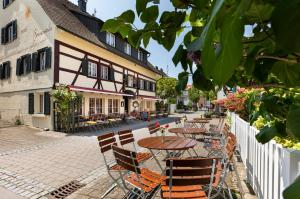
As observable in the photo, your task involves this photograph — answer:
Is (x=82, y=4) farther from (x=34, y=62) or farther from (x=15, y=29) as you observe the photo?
(x=34, y=62)

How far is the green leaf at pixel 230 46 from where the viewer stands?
1.14 ft

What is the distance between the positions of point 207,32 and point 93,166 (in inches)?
267

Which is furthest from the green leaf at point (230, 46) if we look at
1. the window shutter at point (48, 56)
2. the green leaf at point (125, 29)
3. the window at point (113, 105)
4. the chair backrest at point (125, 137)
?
the window at point (113, 105)

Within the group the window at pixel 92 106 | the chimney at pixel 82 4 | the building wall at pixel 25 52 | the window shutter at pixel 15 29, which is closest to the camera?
the building wall at pixel 25 52

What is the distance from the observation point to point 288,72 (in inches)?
32.3

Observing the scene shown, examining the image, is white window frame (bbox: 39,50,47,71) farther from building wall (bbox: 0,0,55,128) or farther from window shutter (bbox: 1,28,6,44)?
window shutter (bbox: 1,28,6,44)

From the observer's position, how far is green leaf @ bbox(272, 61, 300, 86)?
2.65 ft

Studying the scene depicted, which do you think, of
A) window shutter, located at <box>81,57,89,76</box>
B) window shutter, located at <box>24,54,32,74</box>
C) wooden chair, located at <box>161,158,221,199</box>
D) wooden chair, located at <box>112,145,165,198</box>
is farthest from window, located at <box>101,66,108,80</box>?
wooden chair, located at <box>161,158,221,199</box>

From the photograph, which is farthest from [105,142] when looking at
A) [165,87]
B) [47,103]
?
[165,87]

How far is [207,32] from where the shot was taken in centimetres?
35

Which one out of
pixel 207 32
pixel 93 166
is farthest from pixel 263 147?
pixel 93 166

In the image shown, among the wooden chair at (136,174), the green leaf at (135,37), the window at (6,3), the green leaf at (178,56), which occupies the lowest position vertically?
→ the wooden chair at (136,174)

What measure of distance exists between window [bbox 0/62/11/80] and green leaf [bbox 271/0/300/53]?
21072mm

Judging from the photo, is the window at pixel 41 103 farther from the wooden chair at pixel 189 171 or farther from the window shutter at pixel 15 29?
the wooden chair at pixel 189 171
